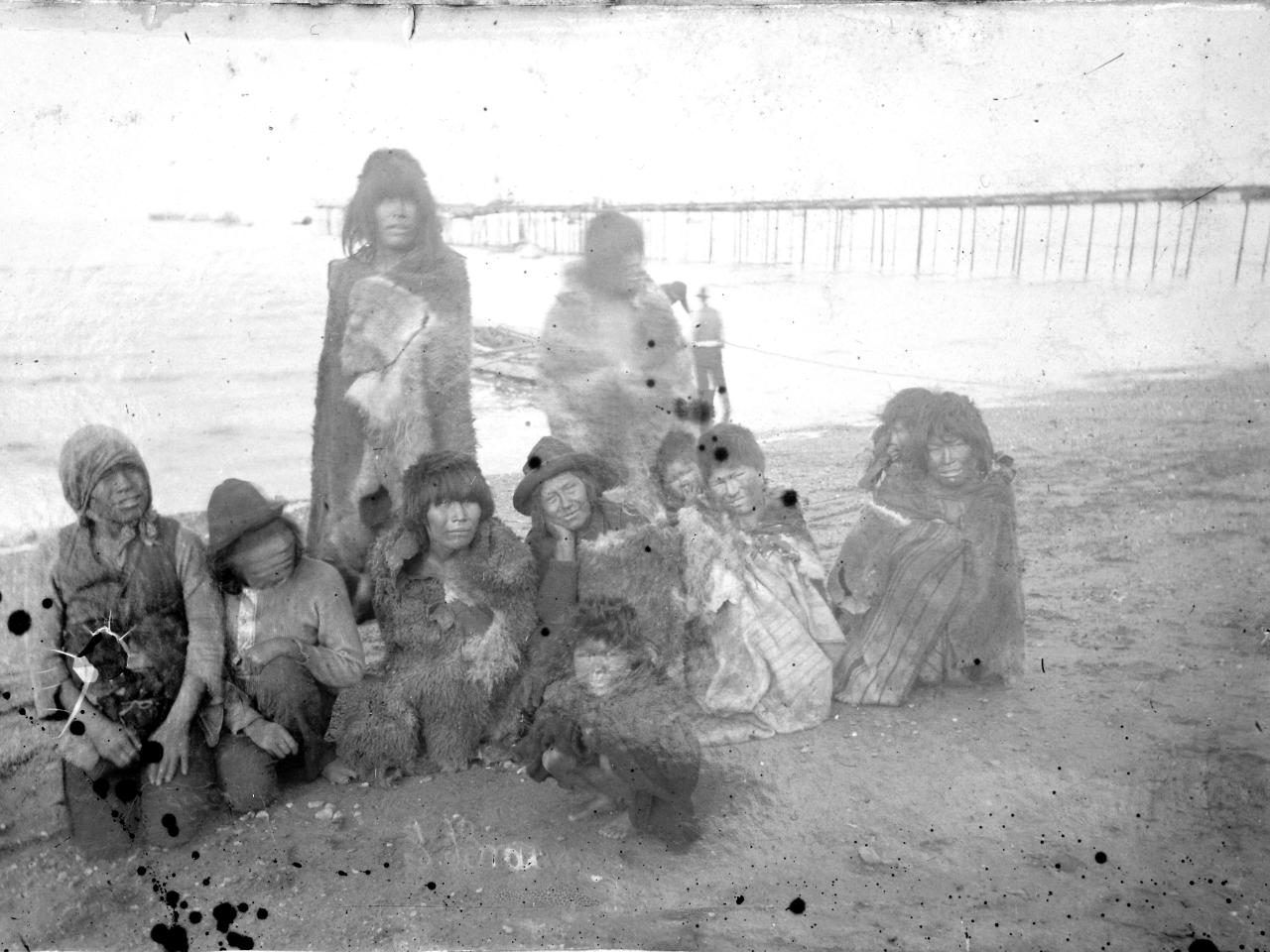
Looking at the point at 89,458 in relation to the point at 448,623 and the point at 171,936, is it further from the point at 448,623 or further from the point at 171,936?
the point at 171,936

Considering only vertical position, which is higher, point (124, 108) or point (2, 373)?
point (124, 108)

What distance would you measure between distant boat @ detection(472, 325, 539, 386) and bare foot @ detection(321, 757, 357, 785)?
4.46ft

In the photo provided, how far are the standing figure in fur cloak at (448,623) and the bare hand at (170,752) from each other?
0.53m

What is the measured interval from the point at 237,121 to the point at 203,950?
8.84ft

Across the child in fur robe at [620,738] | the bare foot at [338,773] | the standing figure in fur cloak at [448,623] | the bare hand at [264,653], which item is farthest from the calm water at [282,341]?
the bare foot at [338,773]

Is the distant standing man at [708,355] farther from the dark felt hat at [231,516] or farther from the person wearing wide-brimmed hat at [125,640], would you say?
the person wearing wide-brimmed hat at [125,640]

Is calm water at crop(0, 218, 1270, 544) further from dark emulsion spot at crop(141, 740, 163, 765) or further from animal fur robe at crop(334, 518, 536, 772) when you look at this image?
dark emulsion spot at crop(141, 740, 163, 765)

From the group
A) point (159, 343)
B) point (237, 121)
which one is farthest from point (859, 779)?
point (237, 121)

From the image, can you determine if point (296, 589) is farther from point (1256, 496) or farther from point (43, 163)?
point (1256, 496)

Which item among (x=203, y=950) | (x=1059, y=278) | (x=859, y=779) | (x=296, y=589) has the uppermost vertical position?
(x=1059, y=278)

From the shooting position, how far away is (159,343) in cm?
339

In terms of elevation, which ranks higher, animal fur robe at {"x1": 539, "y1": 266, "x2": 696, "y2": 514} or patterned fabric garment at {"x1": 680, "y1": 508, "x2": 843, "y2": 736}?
animal fur robe at {"x1": 539, "y1": 266, "x2": 696, "y2": 514}

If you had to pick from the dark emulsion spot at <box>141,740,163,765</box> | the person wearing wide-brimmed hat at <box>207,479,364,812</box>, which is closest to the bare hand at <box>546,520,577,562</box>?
the person wearing wide-brimmed hat at <box>207,479,364,812</box>

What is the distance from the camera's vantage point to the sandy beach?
331 cm
